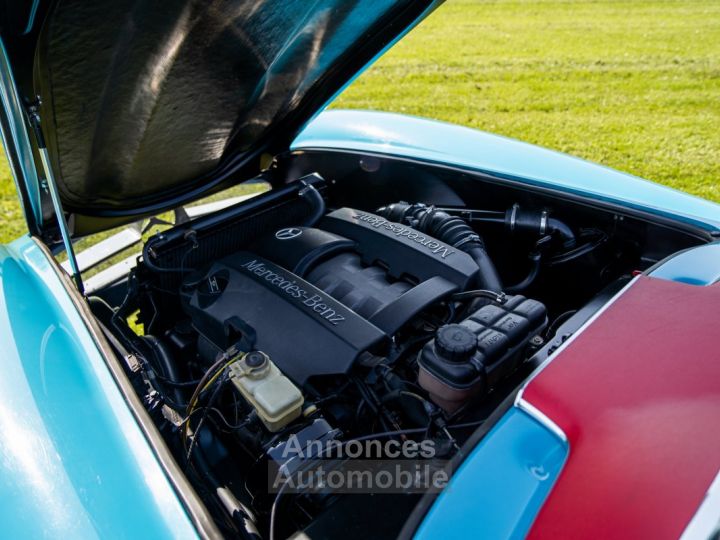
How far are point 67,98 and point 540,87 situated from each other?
5801 millimetres

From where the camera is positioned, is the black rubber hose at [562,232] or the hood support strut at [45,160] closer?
the hood support strut at [45,160]

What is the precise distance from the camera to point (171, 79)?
141 centimetres

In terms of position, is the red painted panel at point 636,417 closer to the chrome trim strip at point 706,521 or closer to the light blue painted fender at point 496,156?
the chrome trim strip at point 706,521

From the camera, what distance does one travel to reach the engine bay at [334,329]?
1084 millimetres

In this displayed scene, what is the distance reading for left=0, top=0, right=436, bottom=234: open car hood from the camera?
1.15 meters

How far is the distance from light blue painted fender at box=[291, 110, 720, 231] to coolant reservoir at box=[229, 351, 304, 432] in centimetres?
106

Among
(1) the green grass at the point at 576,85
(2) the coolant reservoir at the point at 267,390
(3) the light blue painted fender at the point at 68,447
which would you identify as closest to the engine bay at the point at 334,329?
(2) the coolant reservoir at the point at 267,390

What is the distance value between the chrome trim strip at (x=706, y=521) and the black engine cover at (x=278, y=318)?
63 centimetres

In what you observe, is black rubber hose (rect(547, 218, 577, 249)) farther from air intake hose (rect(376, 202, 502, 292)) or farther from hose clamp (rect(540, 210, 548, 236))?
air intake hose (rect(376, 202, 502, 292))

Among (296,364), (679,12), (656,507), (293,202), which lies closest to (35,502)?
(296,364)

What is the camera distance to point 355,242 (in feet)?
5.20

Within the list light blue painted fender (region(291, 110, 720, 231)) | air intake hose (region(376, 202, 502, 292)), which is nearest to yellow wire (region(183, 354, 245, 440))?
air intake hose (region(376, 202, 502, 292))

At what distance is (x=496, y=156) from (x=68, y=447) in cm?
154

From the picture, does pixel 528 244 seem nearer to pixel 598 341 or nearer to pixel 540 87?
pixel 598 341
